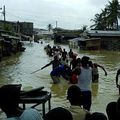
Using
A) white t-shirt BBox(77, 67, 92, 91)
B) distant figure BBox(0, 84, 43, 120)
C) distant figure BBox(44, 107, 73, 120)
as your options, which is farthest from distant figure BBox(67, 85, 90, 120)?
white t-shirt BBox(77, 67, 92, 91)

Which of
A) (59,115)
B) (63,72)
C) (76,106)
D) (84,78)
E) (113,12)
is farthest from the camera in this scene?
(113,12)

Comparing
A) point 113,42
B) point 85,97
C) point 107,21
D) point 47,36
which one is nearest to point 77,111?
point 85,97

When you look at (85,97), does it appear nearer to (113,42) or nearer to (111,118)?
(111,118)

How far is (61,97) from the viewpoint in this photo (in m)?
15.2

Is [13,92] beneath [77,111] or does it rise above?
above

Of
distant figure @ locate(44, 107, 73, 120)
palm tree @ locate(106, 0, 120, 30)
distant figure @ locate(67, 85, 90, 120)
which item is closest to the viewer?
distant figure @ locate(44, 107, 73, 120)

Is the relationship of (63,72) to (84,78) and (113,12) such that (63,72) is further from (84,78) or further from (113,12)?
(113,12)

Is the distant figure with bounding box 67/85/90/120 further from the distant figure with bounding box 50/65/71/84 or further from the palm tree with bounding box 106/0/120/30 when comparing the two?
the palm tree with bounding box 106/0/120/30

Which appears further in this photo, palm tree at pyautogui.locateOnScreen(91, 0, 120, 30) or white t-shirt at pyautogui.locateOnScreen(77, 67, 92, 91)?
palm tree at pyautogui.locateOnScreen(91, 0, 120, 30)

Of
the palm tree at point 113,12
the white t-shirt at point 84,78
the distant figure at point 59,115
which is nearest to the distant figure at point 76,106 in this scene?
the distant figure at point 59,115

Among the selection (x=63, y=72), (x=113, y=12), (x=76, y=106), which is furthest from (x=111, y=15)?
(x=76, y=106)

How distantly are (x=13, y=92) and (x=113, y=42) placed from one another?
6767 centimetres

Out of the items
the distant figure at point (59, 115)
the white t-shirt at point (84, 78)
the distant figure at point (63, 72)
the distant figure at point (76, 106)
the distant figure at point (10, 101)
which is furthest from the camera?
the distant figure at point (63, 72)

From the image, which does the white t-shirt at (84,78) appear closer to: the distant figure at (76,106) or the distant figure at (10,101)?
the distant figure at (76,106)
